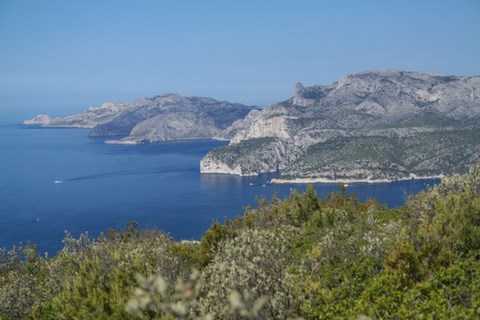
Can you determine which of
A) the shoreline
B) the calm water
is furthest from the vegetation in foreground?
the shoreline

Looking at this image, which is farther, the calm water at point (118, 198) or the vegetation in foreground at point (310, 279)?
the calm water at point (118, 198)

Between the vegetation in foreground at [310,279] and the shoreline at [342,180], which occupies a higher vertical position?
the vegetation in foreground at [310,279]

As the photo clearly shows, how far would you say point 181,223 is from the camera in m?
120

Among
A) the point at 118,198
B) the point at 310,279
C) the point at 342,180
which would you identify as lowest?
the point at 118,198

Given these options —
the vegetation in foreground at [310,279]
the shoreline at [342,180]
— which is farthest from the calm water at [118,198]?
the vegetation in foreground at [310,279]

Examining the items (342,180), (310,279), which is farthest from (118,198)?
(310,279)

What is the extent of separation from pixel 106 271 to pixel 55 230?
307 ft

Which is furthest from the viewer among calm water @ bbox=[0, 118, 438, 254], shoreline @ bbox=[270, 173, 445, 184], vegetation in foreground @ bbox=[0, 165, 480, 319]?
shoreline @ bbox=[270, 173, 445, 184]

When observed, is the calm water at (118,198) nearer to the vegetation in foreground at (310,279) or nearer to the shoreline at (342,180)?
the shoreline at (342,180)

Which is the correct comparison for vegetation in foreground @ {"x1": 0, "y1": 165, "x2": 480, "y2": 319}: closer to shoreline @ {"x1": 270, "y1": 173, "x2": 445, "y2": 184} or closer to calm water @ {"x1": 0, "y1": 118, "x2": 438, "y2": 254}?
calm water @ {"x1": 0, "y1": 118, "x2": 438, "y2": 254}

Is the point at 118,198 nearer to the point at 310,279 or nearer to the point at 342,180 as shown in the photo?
the point at 342,180

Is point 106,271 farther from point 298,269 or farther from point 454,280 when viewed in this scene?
point 454,280

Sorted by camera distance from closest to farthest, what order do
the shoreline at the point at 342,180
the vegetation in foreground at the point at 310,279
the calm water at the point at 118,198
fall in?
the vegetation in foreground at the point at 310,279 < the calm water at the point at 118,198 < the shoreline at the point at 342,180

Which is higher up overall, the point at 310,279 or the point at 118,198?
the point at 310,279
